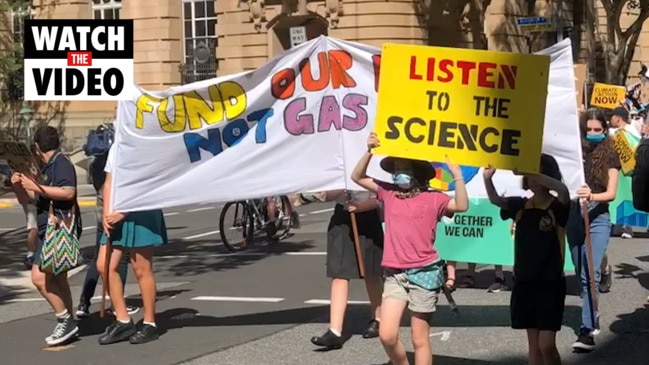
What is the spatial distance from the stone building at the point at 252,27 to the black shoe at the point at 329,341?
22265mm

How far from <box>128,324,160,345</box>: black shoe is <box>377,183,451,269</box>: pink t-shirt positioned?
2.83 meters

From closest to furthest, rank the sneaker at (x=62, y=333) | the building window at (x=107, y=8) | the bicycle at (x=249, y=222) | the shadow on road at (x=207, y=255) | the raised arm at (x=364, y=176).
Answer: the raised arm at (x=364, y=176), the sneaker at (x=62, y=333), the shadow on road at (x=207, y=255), the bicycle at (x=249, y=222), the building window at (x=107, y=8)

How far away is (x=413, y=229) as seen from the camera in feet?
23.5

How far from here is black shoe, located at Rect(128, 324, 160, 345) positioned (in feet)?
30.4

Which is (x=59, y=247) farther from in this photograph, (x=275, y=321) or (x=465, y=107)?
(x=465, y=107)

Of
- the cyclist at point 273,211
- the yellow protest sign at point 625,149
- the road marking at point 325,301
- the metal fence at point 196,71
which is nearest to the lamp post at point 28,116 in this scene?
the metal fence at point 196,71

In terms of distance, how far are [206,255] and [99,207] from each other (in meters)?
4.71

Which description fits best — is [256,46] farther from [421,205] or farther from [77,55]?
[421,205]

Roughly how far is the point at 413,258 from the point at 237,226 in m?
9.03

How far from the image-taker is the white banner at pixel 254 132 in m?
8.99

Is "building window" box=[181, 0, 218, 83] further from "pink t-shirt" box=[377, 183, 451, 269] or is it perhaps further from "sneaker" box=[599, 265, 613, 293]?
"pink t-shirt" box=[377, 183, 451, 269]

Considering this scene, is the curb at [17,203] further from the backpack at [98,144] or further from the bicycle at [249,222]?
the backpack at [98,144]

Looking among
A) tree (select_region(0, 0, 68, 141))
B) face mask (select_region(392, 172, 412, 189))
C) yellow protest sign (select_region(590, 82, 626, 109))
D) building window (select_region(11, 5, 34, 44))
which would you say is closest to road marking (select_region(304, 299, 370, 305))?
face mask (select_region(392, 172, 412, 189))

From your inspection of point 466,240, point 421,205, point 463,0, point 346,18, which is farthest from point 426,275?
point 463,0
